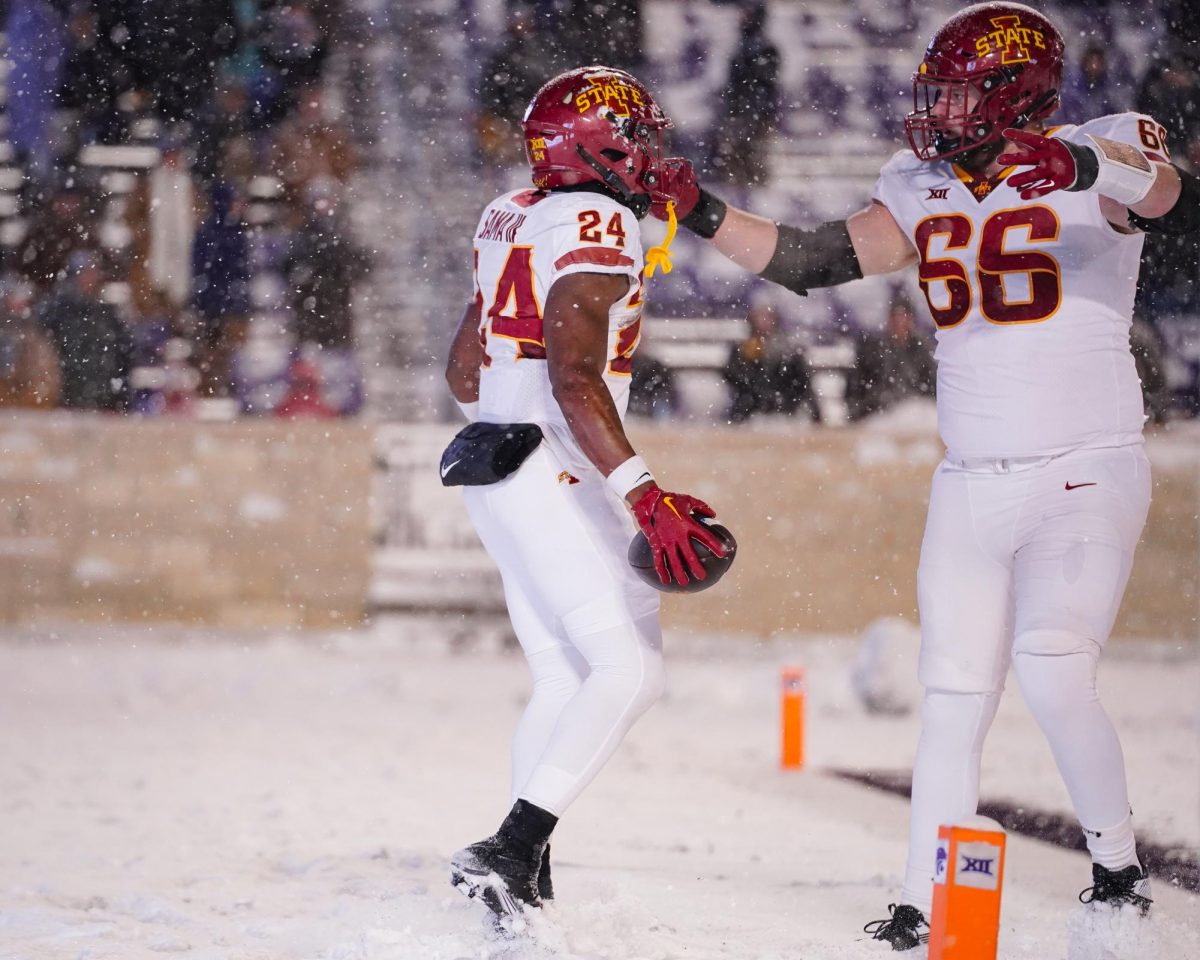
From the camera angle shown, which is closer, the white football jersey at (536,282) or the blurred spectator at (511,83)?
the white football jersey at (536,282)

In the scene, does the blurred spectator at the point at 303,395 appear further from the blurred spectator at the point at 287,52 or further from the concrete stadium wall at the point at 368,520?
the blurred spectator at the point at 287,52

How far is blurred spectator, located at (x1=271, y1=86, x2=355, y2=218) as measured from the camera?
1014 centimetres

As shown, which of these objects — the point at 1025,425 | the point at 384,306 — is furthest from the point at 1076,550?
the point at 384,306

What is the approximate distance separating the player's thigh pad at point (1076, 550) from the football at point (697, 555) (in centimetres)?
65

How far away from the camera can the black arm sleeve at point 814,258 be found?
362 cm

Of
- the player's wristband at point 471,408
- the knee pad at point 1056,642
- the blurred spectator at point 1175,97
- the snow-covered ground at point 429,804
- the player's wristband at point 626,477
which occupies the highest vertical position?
the blurred spectator at point 1175,97

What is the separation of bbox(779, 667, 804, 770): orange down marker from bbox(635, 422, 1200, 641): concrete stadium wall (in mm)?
2874

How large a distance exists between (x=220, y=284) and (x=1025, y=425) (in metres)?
7.56

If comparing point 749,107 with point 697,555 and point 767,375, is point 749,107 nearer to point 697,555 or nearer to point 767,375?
point 767,375

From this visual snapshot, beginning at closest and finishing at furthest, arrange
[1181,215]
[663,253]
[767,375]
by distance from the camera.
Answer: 1. [1181,215]
2. [663,253]
3. [767,375]

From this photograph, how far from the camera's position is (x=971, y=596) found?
323cm

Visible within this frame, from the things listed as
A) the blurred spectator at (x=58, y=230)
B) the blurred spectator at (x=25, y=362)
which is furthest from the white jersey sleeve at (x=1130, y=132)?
the blurred spectator at (x=58, y=230)

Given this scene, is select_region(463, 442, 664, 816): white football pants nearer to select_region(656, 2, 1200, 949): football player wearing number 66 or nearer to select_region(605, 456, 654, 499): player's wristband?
select_region(605, 456, 654, 499): player's wristband

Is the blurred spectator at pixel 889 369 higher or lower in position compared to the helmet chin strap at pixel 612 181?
lower
